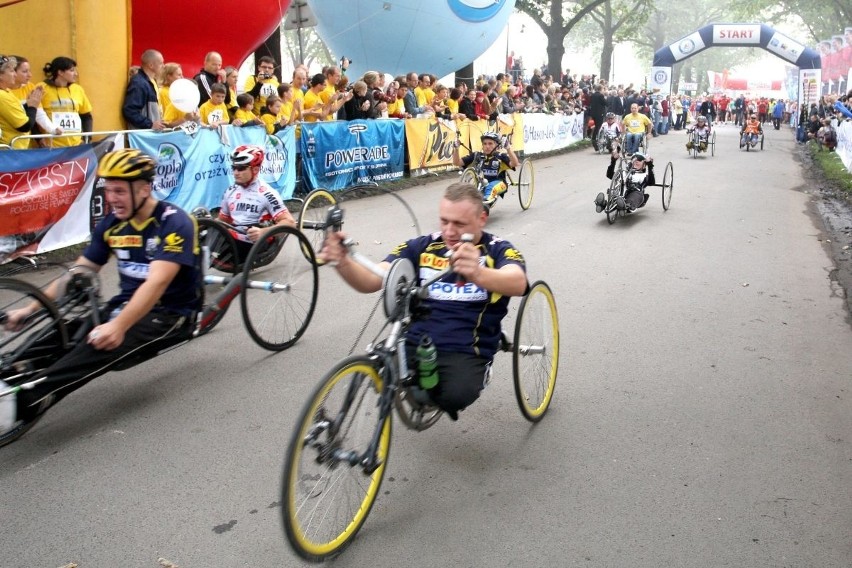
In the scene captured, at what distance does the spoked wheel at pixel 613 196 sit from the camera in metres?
11.3

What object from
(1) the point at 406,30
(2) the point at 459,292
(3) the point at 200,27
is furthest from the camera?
(1) the point at 406,30

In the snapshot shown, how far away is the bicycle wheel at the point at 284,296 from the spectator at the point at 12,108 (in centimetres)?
366

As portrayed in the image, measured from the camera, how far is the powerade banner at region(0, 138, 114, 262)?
7.57 metres

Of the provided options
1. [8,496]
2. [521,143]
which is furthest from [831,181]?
[8,496]

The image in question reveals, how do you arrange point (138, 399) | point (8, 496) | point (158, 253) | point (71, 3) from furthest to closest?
1. point (71, 3)
2. point (138, 399)
3. point (158, 253)
4. point (8, 496)

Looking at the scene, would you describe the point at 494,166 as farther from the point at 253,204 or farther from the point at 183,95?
the point at 253,204

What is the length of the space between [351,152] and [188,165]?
4393 mm

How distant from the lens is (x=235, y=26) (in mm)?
13734

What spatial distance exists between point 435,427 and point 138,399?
6.10 feet

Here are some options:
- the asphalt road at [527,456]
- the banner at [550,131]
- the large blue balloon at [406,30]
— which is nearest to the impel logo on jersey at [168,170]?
the asphalt road at [527,456]

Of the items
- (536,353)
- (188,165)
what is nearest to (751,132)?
(188,165)

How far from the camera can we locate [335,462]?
3025 mm

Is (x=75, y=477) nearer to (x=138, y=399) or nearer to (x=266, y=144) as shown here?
(x=138, y=399)

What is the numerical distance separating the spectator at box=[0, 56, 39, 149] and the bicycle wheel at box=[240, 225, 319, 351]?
366 cm
